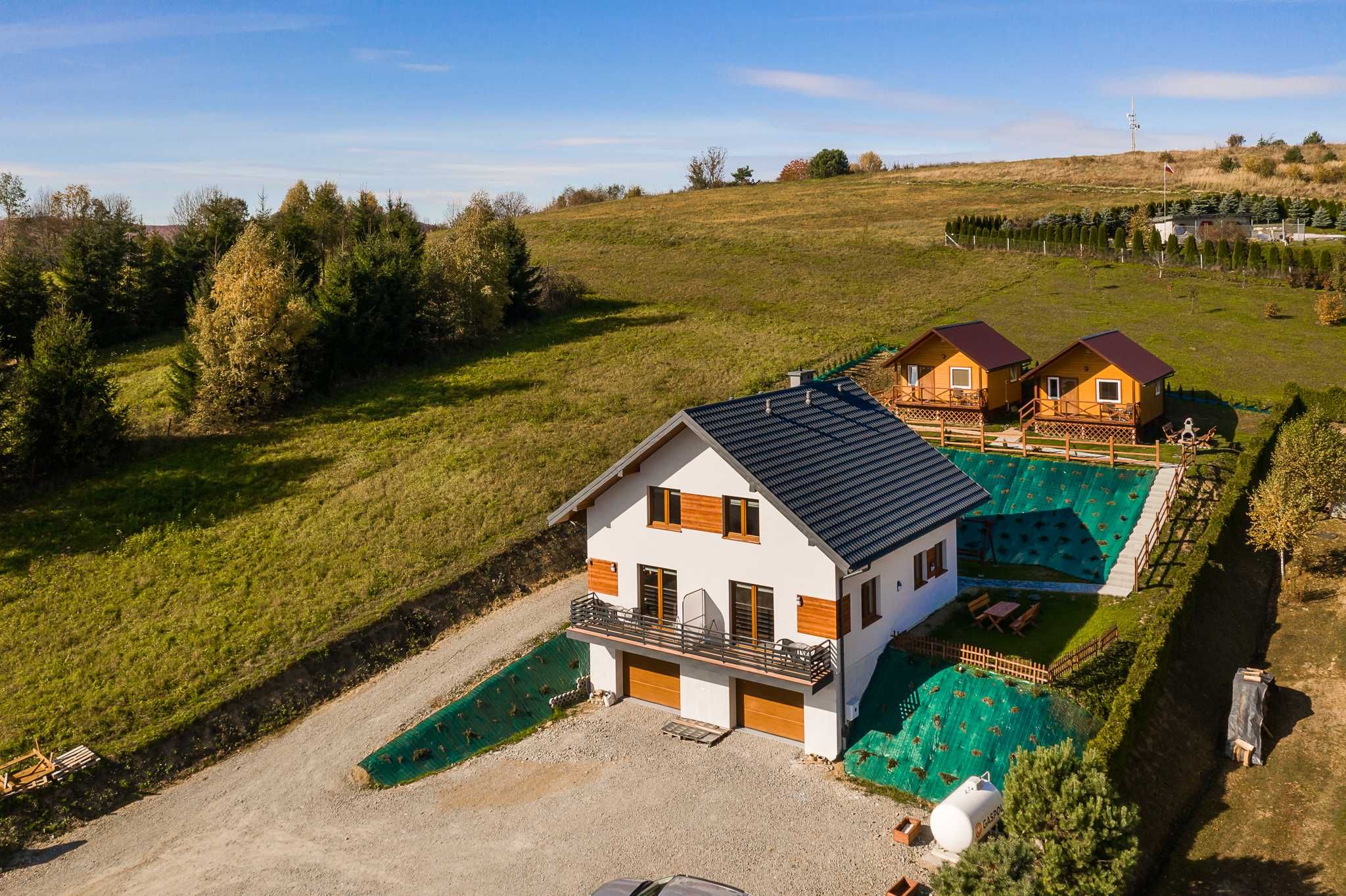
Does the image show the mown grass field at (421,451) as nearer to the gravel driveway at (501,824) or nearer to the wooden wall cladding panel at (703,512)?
the gravel driveway at (501,824)

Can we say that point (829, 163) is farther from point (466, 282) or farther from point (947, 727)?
point (947, 727)

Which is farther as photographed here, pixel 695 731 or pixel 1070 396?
pixel 1070 396

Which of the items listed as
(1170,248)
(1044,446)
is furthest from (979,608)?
(1170,248)

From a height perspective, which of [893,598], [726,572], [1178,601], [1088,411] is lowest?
[1178,601]

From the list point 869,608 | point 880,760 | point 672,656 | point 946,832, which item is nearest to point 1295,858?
point 946,832

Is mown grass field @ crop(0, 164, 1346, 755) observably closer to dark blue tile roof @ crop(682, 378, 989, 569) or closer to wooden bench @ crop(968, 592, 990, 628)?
dark blue tile roof @ crop(682, 378, 989, 569)

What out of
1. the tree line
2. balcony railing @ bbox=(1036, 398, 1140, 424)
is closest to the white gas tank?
balcony railing @ bbox=(1036, 398, 1140, 424)
